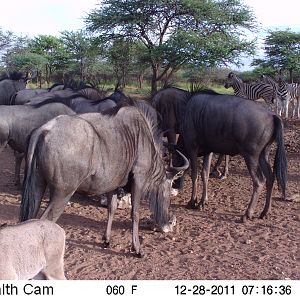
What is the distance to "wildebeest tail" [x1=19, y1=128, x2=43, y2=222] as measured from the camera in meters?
4.89

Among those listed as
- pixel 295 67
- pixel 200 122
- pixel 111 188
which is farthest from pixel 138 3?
pixel 111 188

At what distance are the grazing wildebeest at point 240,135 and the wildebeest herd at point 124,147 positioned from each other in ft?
0.05

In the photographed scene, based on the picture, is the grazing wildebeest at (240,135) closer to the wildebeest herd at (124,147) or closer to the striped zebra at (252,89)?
the wildebeest herd at (124,147)

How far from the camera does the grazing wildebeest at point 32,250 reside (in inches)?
146

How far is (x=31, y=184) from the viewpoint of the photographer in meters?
4.98

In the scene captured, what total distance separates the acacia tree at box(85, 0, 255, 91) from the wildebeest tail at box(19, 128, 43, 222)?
1693 centimetres

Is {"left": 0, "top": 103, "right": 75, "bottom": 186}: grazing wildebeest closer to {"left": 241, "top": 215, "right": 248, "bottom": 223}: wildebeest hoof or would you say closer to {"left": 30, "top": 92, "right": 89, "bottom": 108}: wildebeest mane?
{"left": 30, "top": 92, "right": 89, "bottom": 108}: wildebeest mane

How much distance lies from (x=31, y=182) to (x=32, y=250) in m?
1.27

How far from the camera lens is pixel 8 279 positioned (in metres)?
3.54

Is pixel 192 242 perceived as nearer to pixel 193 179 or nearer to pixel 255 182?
pixel 255 182

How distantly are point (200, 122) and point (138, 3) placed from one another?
1539cm

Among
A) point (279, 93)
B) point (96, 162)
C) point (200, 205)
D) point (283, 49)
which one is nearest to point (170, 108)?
point (200, 205)

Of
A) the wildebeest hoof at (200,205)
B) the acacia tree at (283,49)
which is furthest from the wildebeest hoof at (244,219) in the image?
the acacia tree at (283,49)

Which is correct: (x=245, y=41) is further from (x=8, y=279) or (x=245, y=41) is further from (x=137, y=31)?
(x=8, y=279)
